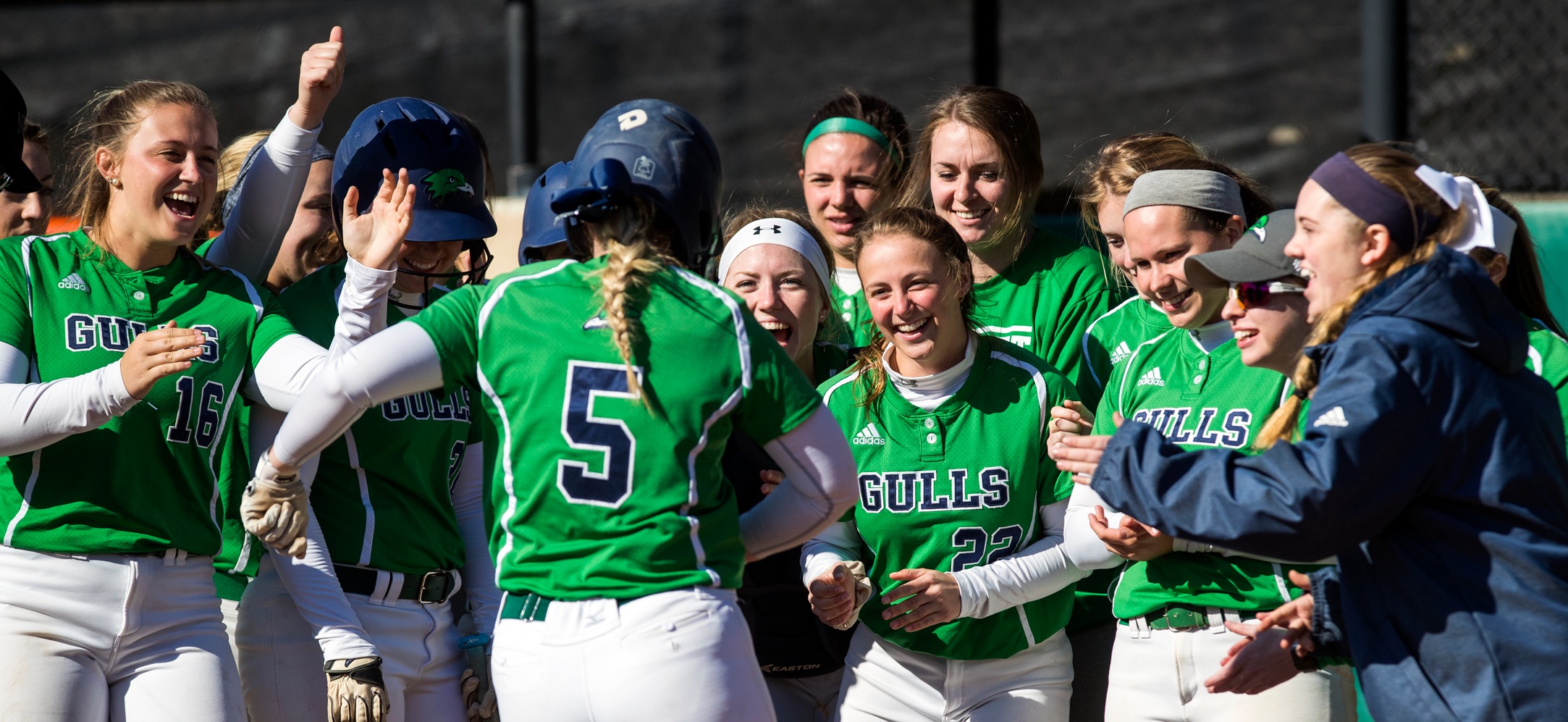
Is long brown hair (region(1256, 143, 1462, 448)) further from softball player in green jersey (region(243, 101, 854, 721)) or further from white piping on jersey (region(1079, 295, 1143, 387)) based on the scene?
white piping on jersey (region(1079, 295, 1143, 387))

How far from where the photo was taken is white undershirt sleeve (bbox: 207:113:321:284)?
312 centimetres

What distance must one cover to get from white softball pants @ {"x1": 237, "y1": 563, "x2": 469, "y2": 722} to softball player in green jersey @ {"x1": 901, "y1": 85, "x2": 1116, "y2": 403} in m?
1.57

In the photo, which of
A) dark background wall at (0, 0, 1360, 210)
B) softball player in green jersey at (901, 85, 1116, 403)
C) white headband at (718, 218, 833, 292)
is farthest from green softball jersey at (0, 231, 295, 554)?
dark background wall at (0, 0, 1360, 210)

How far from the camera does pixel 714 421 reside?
7.31 ft

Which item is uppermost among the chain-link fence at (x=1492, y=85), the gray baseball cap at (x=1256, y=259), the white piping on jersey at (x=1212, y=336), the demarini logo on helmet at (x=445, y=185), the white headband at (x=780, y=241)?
the chain-link fence at (x=1492, y=85)

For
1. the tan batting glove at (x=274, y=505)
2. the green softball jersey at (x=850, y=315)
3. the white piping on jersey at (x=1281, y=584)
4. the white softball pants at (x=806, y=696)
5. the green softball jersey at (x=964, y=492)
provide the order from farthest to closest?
1. the green softball jersey at (x=850, y=315)
2. the white softball pants at (x=806, y=696)
3. the green softball jersey at (x=964, y=492)
4. the white piping on jersey at (x=1281, y=584)
5. the tan batting glove at (x=274, y=505)

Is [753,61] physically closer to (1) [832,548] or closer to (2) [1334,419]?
(1) [832,548]

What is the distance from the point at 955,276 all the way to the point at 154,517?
5.76 feet

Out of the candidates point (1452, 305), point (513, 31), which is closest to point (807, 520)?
point (1452, 305)

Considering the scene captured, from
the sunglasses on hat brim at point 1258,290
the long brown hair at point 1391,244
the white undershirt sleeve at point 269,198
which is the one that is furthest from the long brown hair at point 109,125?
the long brown hair at point 1391,244

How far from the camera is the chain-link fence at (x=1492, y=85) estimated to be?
21.0 feet

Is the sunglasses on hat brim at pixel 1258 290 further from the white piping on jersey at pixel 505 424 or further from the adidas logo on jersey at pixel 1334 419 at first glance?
the white piping on jersey at pixel 505 424

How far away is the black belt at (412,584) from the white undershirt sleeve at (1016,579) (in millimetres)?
1105

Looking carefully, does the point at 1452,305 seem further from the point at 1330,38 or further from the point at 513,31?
the point at 1330,38
